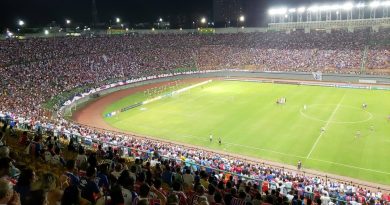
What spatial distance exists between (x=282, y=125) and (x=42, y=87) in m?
30.8

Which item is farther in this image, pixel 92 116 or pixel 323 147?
pixel 92 116

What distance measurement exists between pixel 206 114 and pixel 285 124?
381 inches

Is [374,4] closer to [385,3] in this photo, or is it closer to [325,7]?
[385,3]

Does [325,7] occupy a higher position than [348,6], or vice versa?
[325,7]

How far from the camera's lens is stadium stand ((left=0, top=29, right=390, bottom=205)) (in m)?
8.77

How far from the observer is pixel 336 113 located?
41375mm

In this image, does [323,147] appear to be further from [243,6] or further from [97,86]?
[243,6]

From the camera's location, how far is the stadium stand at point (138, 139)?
8.77 metres

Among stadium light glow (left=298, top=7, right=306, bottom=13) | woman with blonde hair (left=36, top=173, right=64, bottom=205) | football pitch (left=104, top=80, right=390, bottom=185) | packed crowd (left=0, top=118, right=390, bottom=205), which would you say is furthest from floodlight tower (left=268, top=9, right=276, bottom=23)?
woman with blonde hair (left=36, top=173, right=64, bottom=205)

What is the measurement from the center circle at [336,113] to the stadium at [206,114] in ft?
0.73

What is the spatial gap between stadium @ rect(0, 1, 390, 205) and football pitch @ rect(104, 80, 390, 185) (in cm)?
17

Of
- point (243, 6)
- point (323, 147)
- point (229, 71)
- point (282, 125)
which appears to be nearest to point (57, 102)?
point (282, 125)

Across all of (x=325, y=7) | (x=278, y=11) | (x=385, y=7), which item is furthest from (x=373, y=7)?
(x=278, y=11)

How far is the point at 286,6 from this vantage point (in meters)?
Answer: 89.3
